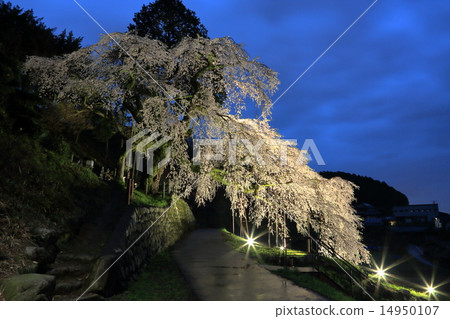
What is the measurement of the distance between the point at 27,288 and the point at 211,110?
28.4ft

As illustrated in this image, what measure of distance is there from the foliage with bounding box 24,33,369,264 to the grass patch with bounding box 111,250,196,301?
4.34 metres

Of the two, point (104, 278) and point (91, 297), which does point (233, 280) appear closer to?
point (104, 278)

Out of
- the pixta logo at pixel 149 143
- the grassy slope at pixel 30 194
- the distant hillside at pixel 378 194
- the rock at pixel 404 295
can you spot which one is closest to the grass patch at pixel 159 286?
the grassy slope at pixel 30 194

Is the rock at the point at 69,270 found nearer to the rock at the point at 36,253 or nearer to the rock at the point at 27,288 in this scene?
the rock at the point at 36,253

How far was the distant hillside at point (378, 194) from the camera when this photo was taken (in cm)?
Answer: 7494

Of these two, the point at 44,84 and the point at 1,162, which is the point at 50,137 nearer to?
the point at 44,84

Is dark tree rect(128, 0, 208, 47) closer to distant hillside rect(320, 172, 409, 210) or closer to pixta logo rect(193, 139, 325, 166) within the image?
pixta logo rect(193, 139, 325, 166)

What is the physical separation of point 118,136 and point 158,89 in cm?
1809

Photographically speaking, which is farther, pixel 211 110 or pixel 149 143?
pixel 149 143

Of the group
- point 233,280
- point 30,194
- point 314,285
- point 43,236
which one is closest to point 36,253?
point 43,236

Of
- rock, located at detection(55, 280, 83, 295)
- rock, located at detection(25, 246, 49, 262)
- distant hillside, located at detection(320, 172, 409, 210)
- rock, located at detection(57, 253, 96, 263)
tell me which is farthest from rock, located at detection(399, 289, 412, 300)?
distant hillside, located at detection(320, 172, 409, 210)

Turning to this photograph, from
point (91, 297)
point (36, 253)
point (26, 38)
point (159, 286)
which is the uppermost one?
point (26, 38)

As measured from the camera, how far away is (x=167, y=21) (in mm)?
20719

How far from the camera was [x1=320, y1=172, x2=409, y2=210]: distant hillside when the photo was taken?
74.9 m
